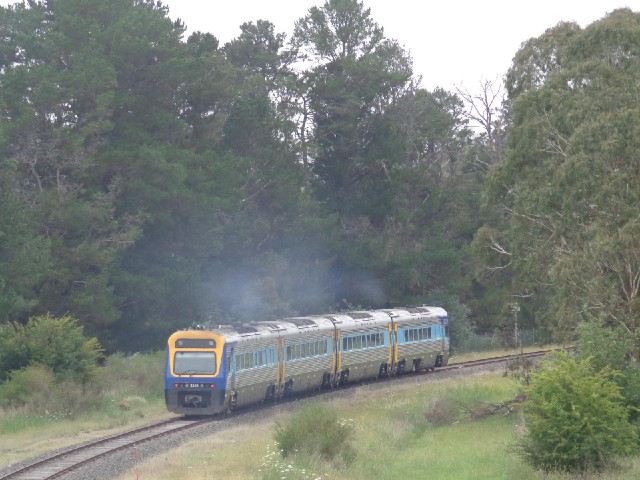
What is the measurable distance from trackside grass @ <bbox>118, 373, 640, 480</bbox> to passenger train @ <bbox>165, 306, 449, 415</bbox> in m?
1.85

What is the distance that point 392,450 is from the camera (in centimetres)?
2681

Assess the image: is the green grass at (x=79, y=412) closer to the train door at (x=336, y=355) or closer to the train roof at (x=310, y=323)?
the train roof at (x=310, y=323)

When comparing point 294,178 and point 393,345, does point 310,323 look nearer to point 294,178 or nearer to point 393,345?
point 393,345

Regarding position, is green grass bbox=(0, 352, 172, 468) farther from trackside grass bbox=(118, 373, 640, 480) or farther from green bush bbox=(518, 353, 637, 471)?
green bush bbox=(518, 353, 637, 471)

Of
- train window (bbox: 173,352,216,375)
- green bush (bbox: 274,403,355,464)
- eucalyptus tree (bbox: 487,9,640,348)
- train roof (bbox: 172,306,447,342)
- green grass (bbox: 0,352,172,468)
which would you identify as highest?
eucalyptus tree (bbox: 487,9,640,348)

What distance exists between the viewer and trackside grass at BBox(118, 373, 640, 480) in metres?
22.1

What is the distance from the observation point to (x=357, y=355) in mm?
42438

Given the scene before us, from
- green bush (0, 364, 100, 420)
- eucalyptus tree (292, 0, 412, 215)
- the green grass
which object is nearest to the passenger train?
the green grass

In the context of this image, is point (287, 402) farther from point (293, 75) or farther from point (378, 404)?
point (293, 75)

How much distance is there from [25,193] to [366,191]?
85.0ft

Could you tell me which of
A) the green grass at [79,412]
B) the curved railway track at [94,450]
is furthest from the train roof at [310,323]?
the green grass at [79,412]

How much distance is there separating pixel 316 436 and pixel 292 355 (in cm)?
1280

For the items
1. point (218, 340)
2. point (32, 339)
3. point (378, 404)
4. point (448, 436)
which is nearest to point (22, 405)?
point (32, 339)

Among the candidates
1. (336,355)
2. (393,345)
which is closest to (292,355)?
(336,355)
